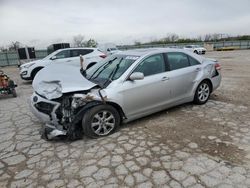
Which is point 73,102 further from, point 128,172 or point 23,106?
point 23,106

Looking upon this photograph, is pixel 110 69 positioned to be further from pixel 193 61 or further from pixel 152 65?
pixel 193 61

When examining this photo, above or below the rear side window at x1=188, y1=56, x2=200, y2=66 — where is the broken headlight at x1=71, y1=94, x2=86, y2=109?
below

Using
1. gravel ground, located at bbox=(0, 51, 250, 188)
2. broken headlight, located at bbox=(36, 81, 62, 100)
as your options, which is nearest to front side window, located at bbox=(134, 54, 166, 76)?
Result: gravel ground, located at bbox=(0, 51, 250, 188)

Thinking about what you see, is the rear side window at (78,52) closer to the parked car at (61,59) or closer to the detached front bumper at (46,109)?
the parked car at (61,59)

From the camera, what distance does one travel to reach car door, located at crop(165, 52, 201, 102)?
173 inches

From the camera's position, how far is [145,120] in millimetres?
4320

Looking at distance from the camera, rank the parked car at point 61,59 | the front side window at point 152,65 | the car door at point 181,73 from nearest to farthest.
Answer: the front side window at point 152,65, the car door at point 181,73, the parked car at point 61,59

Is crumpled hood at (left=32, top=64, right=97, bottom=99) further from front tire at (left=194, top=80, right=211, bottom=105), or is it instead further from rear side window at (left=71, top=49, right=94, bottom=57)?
rear side window at (left=71, top=49, right=94, bottom=57)

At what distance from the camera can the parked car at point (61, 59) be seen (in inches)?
367

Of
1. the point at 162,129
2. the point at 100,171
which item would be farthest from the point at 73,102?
the point at 162,129

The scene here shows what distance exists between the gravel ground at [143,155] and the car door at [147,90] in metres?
0.35

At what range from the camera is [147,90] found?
398 cm

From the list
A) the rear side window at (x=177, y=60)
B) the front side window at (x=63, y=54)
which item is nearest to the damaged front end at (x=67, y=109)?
the rear side window at (x=177, y=60)

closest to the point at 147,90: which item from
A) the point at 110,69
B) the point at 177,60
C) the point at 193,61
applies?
the point at 110,69
